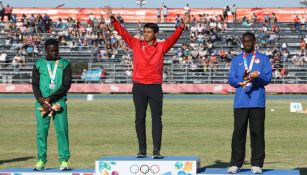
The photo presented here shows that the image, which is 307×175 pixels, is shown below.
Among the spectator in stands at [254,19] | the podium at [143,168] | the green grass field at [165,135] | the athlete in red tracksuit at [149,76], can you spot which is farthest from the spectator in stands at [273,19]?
the podium at [143,168]

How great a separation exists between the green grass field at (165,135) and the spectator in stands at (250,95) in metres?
2.84

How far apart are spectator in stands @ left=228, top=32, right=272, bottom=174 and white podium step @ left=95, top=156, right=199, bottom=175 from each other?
712 mm

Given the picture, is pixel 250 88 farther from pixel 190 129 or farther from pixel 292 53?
pixel 292 53

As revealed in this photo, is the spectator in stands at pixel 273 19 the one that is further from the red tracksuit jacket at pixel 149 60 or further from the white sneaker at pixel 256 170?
the white sneaker at pixel 256 170

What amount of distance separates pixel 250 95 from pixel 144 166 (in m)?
1.77

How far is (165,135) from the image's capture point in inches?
838

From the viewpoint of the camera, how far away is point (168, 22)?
6025 centimetres

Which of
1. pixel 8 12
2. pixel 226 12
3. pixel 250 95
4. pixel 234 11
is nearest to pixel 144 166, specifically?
pixel 250 95

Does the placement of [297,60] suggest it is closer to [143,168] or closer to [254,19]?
[254,19]

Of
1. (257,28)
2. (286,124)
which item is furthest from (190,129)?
(257,28)

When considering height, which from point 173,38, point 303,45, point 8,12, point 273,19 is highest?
point 8,12

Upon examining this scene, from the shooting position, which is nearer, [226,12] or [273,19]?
[273,19]

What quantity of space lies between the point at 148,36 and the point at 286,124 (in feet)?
42.0

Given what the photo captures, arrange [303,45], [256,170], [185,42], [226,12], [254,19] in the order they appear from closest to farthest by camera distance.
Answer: [256,170], [303,45], [185,42], [254,19], [226,12]
